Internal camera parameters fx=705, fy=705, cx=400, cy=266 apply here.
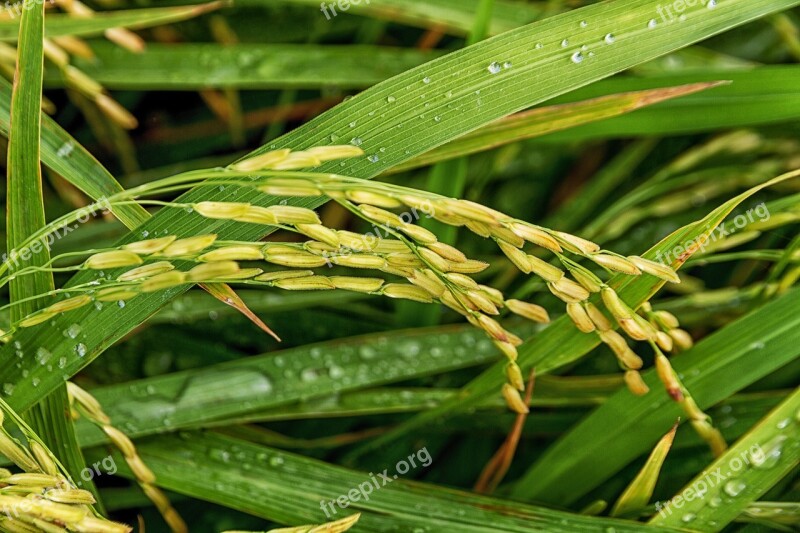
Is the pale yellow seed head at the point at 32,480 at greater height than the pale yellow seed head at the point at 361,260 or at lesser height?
lesser

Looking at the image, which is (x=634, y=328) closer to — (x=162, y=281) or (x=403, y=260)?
(x=403, y=260)

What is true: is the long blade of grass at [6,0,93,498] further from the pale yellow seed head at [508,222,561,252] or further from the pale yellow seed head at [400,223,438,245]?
the pale yellow seed head at [508,222,561,252]

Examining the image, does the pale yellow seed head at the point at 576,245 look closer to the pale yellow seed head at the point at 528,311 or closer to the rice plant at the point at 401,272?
the rice plant at the point at 401,272

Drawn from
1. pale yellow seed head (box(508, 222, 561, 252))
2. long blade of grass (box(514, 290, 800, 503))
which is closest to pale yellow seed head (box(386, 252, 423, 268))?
pale yellow seed head (box(508, 222, 561, 252))

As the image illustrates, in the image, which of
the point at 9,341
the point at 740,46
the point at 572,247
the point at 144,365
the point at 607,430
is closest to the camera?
the point at 572,247

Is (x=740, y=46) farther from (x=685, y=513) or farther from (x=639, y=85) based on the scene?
(x=685, y=513)

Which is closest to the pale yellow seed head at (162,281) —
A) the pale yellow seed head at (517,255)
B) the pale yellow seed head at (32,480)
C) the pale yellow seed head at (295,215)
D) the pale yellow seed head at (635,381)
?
the pale yellow seed head at (295,215)

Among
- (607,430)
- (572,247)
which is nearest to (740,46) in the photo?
(607,430)
